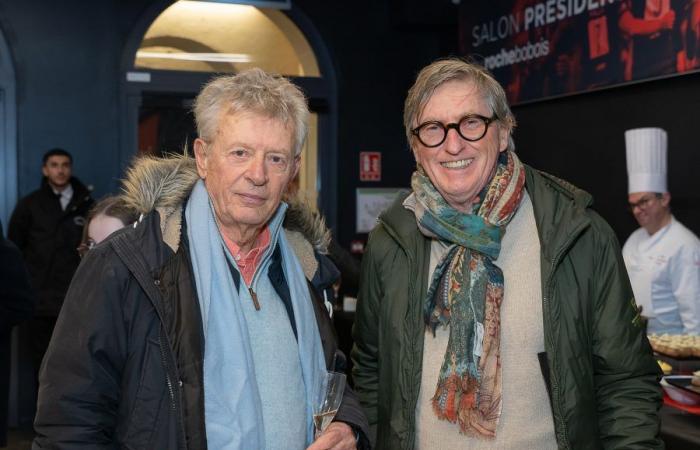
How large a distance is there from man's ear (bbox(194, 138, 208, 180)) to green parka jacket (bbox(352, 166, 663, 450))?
57 cm

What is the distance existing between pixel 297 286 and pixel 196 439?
Result: 452 mm

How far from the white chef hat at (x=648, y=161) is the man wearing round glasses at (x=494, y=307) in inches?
115

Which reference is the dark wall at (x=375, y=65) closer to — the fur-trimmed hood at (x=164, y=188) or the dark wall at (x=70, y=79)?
the dark wall at (x=70, y=79)

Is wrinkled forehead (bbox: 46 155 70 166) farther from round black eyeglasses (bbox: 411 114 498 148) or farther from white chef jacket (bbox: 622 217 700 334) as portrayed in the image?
round black eyeglasses (bbox: 411 114 498 148)

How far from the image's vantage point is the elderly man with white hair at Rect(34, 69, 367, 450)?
5.32ft

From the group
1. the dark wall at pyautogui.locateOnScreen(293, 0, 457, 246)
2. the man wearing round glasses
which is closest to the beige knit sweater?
the man wearing round glasses

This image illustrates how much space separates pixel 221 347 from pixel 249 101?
511mm

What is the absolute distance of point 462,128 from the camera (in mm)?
2084

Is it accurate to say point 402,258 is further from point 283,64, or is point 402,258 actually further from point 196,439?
point 283,64

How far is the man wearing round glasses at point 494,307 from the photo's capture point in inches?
77.9

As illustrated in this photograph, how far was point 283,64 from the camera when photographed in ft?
25.5

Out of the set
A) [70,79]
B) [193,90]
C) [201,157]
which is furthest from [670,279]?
[70,79]

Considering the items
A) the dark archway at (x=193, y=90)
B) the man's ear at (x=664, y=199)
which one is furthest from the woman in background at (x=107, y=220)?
the dark archway at (x=193, y=90)

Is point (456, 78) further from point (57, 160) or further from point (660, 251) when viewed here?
point (57, 160)
